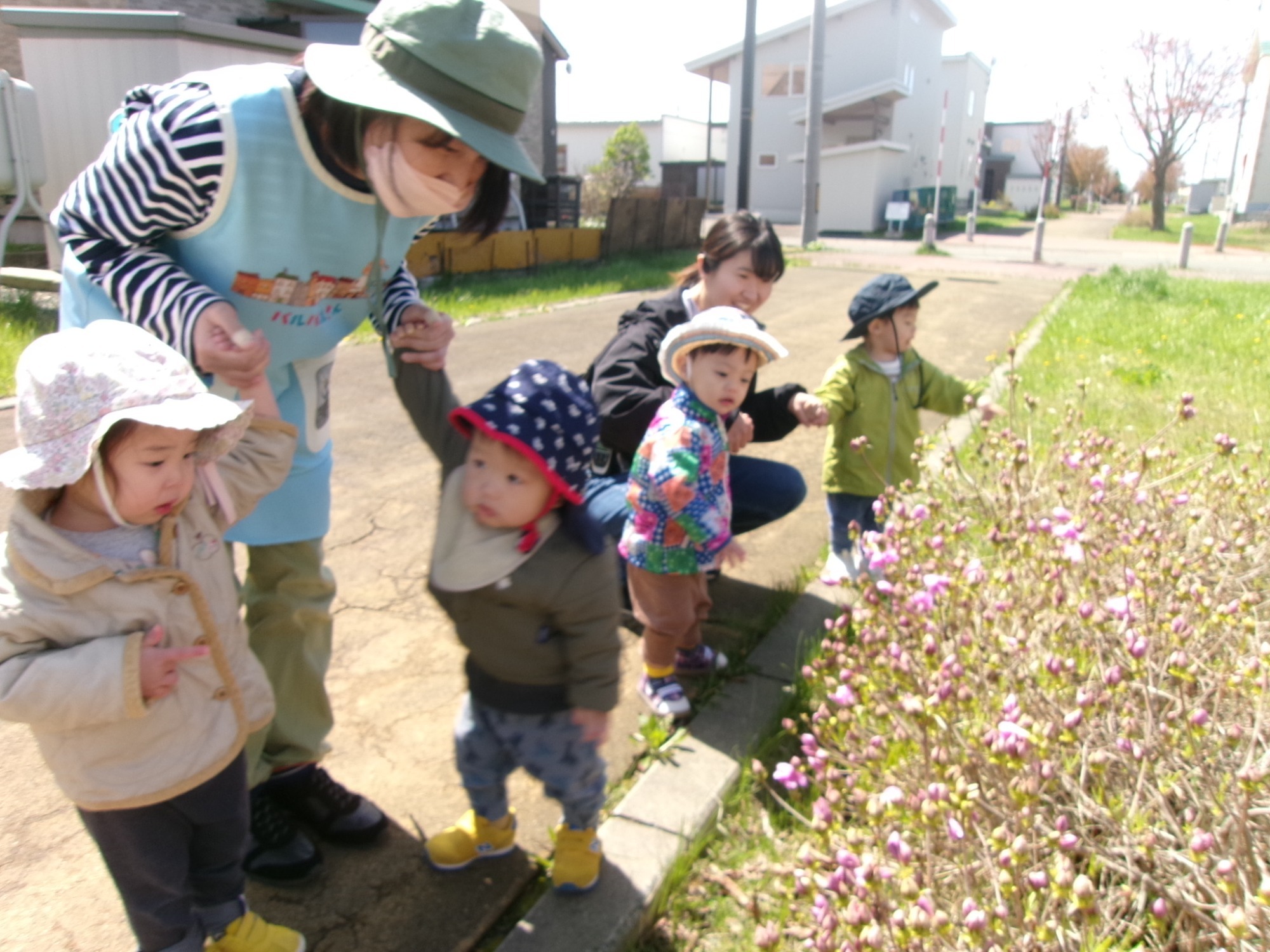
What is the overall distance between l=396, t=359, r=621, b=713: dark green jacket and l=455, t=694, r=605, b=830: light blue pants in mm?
35

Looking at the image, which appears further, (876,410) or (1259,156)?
(1259,156)

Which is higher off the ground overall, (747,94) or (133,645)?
(747,94)

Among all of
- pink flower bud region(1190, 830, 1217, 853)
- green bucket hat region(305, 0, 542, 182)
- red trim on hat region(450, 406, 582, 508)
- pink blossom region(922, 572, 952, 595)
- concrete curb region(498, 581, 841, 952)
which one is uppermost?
green bucket hat region(305, 0, 542, 182)

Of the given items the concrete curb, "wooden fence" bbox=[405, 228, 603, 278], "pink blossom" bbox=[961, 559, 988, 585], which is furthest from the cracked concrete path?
"wooden fence" bbox=[405, 228, 603, 278]

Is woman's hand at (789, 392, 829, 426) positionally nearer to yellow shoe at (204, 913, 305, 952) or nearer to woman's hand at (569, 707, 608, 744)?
woman's hand at (569, 707, 608, 744)

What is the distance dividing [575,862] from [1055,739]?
1.09 m

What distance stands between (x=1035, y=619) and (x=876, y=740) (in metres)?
0.74

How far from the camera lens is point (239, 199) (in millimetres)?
1808

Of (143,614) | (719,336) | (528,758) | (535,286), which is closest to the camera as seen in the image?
(143,614)

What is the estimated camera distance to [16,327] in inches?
273

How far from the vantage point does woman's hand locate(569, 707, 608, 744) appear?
2.04 meters

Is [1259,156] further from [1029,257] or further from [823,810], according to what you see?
[823,810]

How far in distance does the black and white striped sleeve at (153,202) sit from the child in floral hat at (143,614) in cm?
13

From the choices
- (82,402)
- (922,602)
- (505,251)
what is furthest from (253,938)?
(505,251)
